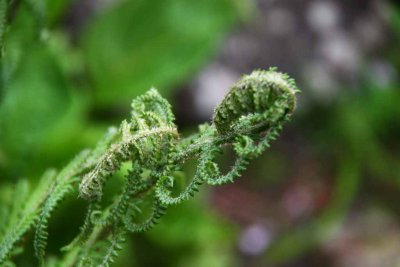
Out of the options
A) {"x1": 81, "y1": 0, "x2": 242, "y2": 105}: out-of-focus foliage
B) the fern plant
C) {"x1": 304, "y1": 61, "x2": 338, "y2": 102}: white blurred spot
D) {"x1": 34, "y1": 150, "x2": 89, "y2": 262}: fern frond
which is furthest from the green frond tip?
{"x1": 304, "y1": 61, "x2": 338, "y2": 102}: white blurred spot

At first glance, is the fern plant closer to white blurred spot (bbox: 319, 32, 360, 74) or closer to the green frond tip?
the green frond tip

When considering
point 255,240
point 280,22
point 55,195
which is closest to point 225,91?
point 255,240

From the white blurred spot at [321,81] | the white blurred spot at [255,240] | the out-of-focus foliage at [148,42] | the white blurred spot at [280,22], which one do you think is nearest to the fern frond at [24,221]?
the out-of-focus foliage at [148,42]

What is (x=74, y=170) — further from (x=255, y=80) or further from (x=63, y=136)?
(x=63, y=136)

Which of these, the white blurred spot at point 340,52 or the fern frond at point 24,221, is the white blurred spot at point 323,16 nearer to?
the white blurred spot at point 340,52

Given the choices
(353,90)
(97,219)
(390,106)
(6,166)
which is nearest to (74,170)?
(97,219)
